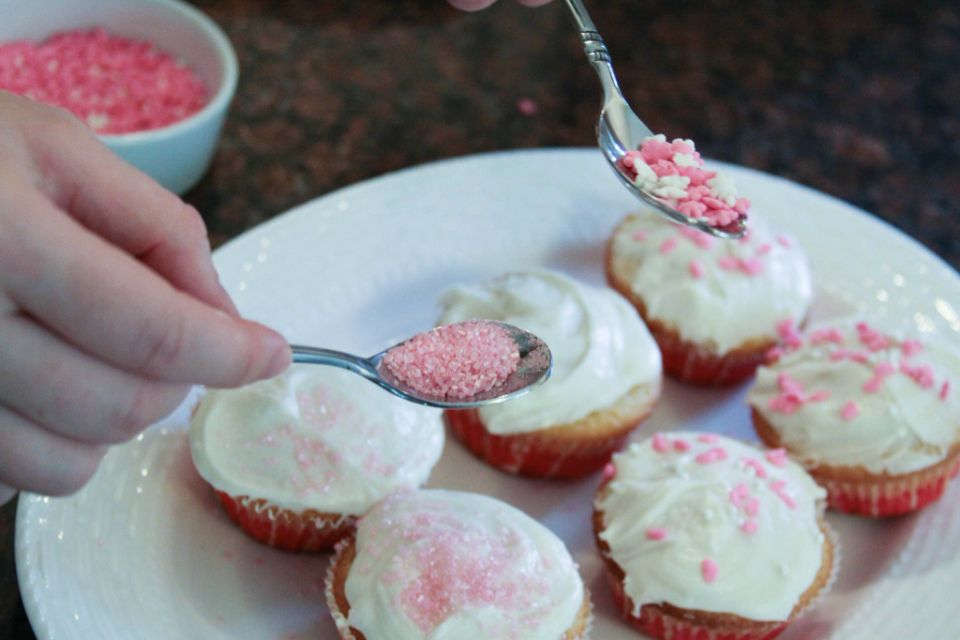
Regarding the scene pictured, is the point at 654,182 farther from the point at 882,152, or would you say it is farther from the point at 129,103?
the point at 882,152

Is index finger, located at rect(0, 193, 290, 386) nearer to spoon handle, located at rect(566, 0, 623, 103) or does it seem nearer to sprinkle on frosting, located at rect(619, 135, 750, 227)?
sprinkle on frosting, located at rect(619, 135, 750, 227)

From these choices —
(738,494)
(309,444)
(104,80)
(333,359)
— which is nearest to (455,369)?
(333,359)

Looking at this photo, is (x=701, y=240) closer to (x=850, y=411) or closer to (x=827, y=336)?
(x=827, y=336)

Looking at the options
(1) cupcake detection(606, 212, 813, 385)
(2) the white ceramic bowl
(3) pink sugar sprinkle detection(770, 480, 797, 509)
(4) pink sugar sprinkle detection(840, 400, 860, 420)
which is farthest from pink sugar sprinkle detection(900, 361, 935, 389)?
(2) the white ceramic bowl

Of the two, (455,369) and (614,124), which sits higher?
(614,124)

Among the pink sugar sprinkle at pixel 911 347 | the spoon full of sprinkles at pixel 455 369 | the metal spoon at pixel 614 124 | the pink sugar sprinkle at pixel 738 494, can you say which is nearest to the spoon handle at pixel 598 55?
the metal spoon at pixel 614 124

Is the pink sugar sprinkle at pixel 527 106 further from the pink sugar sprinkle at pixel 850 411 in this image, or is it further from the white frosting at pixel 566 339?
the pink sugar sprinkle at pixel 850 411
